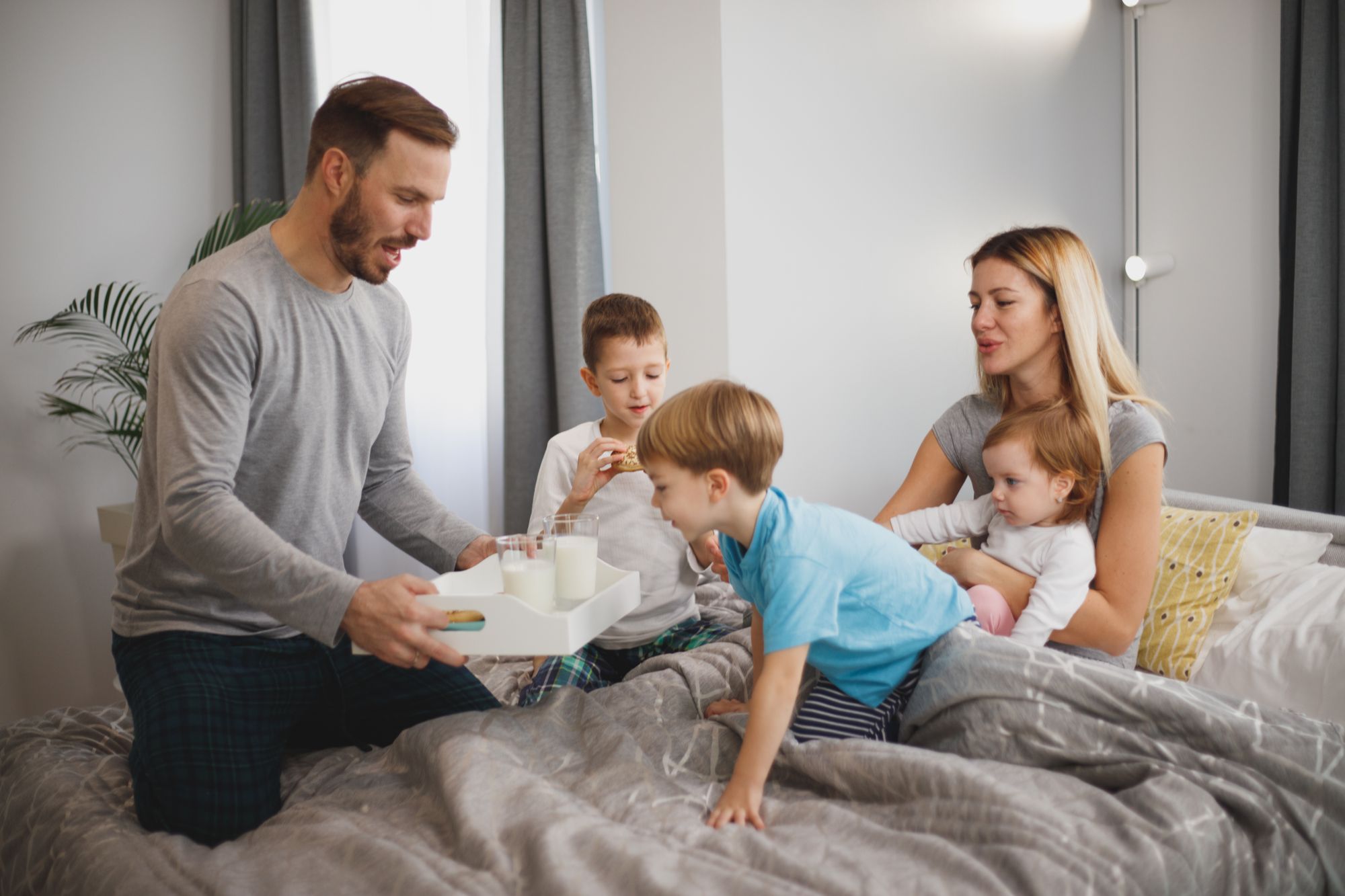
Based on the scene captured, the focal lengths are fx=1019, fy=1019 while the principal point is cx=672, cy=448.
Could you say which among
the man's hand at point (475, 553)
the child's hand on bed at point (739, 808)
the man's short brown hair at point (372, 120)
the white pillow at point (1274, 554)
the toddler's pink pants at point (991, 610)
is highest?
the man's short brown hair at point (372, 120)

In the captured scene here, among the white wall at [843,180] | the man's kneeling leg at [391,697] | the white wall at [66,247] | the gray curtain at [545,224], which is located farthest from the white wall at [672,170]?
the white wall at [66,247]

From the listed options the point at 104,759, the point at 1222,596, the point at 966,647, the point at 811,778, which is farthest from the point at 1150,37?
the point at 104,759

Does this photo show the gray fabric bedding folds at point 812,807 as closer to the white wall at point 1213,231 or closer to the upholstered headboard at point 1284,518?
the upholstered headboard at point 1284,518

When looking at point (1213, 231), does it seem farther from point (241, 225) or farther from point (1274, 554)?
point (241, 225)

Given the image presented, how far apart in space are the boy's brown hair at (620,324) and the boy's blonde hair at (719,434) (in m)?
0.58

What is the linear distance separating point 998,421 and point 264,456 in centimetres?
141

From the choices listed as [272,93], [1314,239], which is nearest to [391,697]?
[272,93]

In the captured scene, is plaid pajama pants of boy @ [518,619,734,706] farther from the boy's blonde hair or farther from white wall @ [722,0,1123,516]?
white wall @ [722,0,1123,516]

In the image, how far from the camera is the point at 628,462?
196 centimetres

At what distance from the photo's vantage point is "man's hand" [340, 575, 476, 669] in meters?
1.42

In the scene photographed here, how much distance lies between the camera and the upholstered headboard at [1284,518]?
7.00ft

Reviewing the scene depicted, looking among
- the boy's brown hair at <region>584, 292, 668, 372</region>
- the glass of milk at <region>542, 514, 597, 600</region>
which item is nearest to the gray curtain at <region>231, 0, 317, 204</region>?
the boy's brown hair at <region>584, 292, 668, 372</region>

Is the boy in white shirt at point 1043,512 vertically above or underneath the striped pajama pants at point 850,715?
above

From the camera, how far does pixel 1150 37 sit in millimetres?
3518
